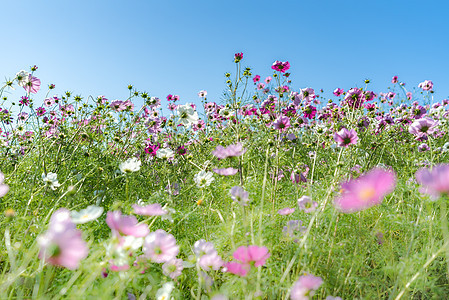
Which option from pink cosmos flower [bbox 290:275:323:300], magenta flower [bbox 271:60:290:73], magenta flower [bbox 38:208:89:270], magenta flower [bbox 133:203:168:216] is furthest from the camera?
magenta flower [bbox 271:60:290:73]

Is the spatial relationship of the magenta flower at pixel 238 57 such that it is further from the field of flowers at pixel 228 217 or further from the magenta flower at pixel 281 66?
the magenta flower at pixel 281 66

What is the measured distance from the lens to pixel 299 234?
0.83 m

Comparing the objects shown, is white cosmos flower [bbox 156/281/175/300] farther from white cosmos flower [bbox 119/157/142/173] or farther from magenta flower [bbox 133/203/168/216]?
white cosmos flower [bbox 119/157/142/173]

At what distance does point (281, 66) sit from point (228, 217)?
1.02 m

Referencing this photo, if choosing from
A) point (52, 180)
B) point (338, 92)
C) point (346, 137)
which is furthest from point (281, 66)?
point (52, 180)

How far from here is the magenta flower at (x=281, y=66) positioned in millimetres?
1810

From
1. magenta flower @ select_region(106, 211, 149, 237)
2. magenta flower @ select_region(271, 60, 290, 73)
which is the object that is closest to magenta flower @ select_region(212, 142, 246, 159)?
magenta flower @ select_region(106, 211, 149, 237)

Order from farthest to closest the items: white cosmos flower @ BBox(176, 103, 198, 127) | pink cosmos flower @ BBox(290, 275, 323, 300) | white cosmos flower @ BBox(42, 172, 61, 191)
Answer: white cosmos flower @ BBox(176, 103, 198, 127), white cosmos flower @ BBox(42, 172, 61, 191), pink cosmos flower @ BBox(290, 275, 323, 300)

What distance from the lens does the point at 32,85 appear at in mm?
1852

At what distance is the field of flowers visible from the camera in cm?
60

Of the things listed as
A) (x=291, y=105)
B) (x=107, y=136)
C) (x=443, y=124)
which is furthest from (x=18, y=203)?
(x=443, y=124)

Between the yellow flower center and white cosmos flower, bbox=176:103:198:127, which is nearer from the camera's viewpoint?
the yellow flower center

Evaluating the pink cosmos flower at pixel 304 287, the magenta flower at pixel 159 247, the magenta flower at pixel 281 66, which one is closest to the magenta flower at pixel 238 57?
the magenta flower at pixel 281 66

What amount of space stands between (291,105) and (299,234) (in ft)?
4.20
